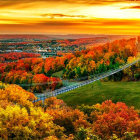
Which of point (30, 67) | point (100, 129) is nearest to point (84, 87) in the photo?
point (100, 129)

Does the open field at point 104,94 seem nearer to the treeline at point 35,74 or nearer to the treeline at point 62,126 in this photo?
the treeline at point 35,74

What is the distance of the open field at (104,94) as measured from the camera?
75.5 meters

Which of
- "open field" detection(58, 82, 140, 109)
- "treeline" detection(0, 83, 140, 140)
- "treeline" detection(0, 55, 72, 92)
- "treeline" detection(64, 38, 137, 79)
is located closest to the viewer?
"treeline" detection(0, 83, 140, 140)

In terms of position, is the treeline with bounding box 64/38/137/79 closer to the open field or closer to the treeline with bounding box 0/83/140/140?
the open field

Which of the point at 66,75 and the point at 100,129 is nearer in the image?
the point at 100,129

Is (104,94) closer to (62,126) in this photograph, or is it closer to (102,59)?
(62,126)

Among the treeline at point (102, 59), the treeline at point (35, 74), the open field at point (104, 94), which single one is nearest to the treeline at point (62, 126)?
the open field at point (104, 94)

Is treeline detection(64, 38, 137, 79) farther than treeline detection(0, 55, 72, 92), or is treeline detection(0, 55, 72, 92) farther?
treeline detection(64, 38, 137, 79)

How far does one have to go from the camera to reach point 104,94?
81.2m

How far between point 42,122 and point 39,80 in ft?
255

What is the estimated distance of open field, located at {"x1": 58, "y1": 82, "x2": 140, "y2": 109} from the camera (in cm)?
7550

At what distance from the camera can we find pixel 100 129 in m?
40.4

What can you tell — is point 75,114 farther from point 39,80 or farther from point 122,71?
point 39,80

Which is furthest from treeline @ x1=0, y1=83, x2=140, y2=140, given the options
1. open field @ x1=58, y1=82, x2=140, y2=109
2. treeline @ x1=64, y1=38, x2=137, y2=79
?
treeline @ x1=64, y1=38, x2=137, y2=79
